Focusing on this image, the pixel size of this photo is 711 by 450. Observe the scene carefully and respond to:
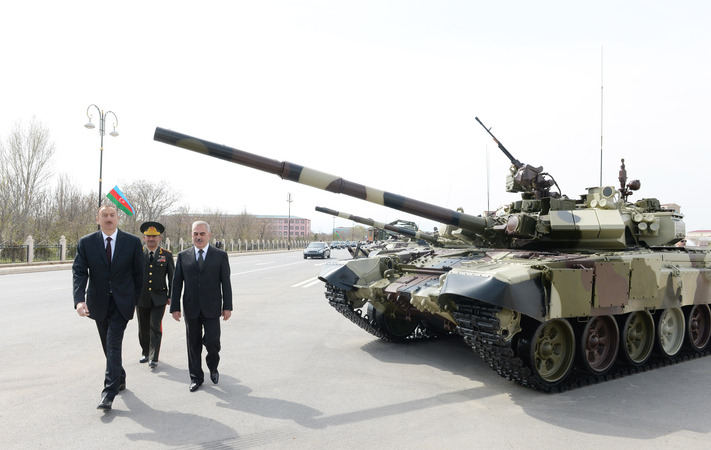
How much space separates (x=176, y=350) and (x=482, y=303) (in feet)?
15.0

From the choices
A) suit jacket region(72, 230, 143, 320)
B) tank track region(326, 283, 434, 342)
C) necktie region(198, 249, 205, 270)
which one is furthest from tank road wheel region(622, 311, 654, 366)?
suit jacket region(72, 230, 143, 320)

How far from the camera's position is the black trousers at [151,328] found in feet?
20.5

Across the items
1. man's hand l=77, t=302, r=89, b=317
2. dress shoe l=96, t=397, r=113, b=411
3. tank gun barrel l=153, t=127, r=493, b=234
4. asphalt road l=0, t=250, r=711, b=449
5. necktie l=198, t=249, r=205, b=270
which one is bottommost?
asphalt road l=0, t=250, r=711, b=449

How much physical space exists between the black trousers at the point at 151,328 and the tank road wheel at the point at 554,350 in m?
4.57

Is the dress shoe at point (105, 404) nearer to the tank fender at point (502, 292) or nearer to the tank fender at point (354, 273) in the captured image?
the tank fender at point (502, 292)

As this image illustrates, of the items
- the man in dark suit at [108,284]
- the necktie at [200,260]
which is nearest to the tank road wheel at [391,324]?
the necktie at [200,260]

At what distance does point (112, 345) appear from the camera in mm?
4812

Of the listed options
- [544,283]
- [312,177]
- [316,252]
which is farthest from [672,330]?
[316,252]

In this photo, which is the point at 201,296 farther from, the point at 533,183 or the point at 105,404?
the point at 533,183

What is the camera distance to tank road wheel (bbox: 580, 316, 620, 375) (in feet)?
20.7

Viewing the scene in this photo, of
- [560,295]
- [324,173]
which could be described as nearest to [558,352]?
[560,295]

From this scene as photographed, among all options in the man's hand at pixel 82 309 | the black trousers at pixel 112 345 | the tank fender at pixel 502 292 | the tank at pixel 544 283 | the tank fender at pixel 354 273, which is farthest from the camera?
the tank fender at pixel 354 273

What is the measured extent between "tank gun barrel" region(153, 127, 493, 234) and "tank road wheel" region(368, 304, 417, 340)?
6.98 ft

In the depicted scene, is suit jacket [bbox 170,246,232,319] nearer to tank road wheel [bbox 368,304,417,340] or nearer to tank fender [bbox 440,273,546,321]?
tank fender [bbox 440,273,546,321]
